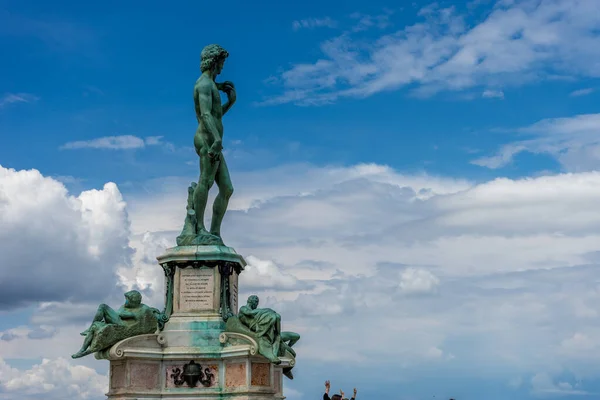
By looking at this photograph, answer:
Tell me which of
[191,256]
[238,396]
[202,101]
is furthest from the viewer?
[202,101]

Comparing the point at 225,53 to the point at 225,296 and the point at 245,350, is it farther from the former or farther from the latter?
the point at 245,350

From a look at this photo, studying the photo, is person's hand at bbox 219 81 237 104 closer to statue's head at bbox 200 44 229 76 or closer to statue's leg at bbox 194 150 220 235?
statue's head at bbox 200 44 229 76

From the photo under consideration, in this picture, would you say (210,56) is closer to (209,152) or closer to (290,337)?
(209,152)

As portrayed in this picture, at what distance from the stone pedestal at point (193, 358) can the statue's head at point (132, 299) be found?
0.84 metres

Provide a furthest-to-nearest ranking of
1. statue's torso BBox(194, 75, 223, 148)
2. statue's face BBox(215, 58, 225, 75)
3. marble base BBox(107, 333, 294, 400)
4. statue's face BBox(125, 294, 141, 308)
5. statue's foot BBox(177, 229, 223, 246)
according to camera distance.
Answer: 1. statue's face BBox(215, 58, 225, 75)
2. statue's torso BBox(194, 75, 223, 148)
3. statue's foot BBox(177, 229, 223, 246)
4. statue's face BBox(125, 294, 141, 308)
5. marble base BBox(107, 333, 294, 400)

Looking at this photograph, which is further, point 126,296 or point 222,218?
point 222,218

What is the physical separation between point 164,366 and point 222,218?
14.7ft

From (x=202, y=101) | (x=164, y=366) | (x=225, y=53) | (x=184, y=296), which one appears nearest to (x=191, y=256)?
(x=184, y=296)

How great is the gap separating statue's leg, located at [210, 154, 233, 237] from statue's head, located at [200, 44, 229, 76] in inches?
96.2

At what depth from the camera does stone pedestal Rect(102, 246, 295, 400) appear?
2086cm

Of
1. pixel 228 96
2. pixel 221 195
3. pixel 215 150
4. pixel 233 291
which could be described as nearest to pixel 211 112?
pixel 228 96

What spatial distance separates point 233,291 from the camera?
2280 cm

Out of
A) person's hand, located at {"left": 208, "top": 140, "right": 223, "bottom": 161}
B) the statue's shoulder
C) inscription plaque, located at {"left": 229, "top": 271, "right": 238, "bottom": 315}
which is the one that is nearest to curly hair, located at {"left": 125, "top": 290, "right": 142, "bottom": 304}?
inscription plaque, located at {"left": 229, "top": 271, "right": 238, "bottom": 315}

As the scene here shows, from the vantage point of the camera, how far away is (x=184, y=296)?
72.3ft
